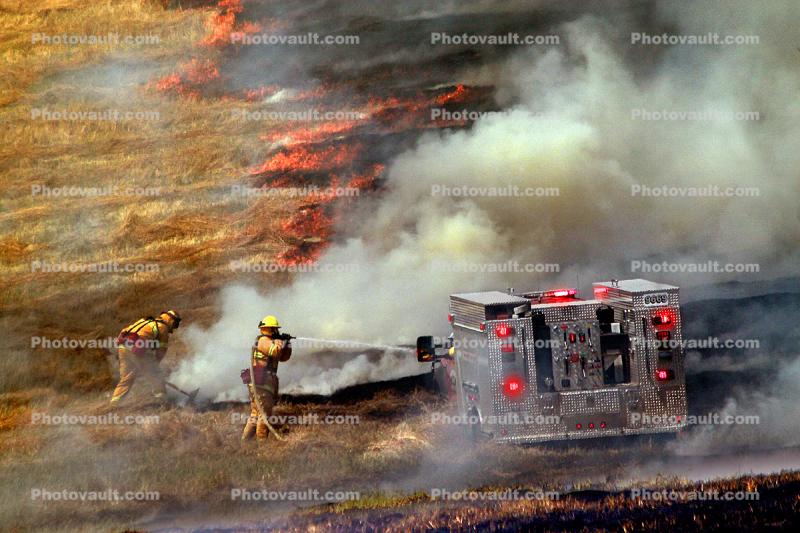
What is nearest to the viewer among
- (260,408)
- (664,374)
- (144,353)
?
(664,374)

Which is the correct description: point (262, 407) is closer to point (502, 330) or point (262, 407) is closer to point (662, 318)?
point (502, 330)

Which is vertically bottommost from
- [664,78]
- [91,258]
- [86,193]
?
[91,258]

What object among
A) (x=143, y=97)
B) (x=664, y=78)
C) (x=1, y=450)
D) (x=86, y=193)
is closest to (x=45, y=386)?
(x=1, y=450)

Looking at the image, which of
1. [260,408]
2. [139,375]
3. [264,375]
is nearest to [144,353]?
[139,375]

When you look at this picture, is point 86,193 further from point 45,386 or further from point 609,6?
point 609,6

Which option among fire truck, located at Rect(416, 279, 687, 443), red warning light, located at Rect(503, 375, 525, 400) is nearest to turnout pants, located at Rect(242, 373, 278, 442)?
fire truck, located at Rect(416, 279, 687, 443)

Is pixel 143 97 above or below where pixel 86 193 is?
above

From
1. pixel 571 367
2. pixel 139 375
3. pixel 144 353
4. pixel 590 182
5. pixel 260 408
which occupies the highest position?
pixel 590 182
